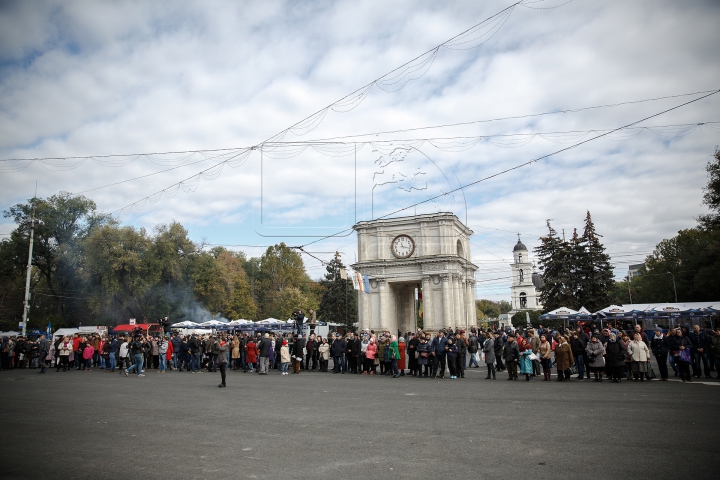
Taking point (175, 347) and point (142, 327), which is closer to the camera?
point (175, 347)

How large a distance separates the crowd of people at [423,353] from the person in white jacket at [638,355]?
0.03m

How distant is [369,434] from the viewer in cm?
866

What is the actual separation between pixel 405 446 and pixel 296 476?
2.16m

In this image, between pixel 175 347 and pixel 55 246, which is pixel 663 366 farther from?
pixel 55 246

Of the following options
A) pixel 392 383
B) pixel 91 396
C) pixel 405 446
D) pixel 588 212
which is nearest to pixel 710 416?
pixel 405 446

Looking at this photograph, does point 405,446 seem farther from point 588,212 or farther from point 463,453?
point 588,212

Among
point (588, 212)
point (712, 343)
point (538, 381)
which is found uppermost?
point (588, 212)

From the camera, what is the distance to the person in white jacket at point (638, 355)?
16.6 metres

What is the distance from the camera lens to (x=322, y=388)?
16.4 m

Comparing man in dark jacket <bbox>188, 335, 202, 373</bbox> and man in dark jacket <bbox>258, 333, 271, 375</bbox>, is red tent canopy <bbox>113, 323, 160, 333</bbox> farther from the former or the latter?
man in dark jacket <bbox>258, 333, 271, 375</bbox>

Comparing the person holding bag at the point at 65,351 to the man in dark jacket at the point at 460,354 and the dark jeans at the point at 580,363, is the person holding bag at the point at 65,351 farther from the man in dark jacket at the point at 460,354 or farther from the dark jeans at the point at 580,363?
the dark jeans at the point at 580,363

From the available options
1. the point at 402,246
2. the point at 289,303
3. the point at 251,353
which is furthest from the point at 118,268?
the point at 251,353

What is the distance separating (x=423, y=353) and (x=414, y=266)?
2912 centimetres

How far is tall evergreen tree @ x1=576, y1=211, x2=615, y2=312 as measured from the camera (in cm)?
5281
